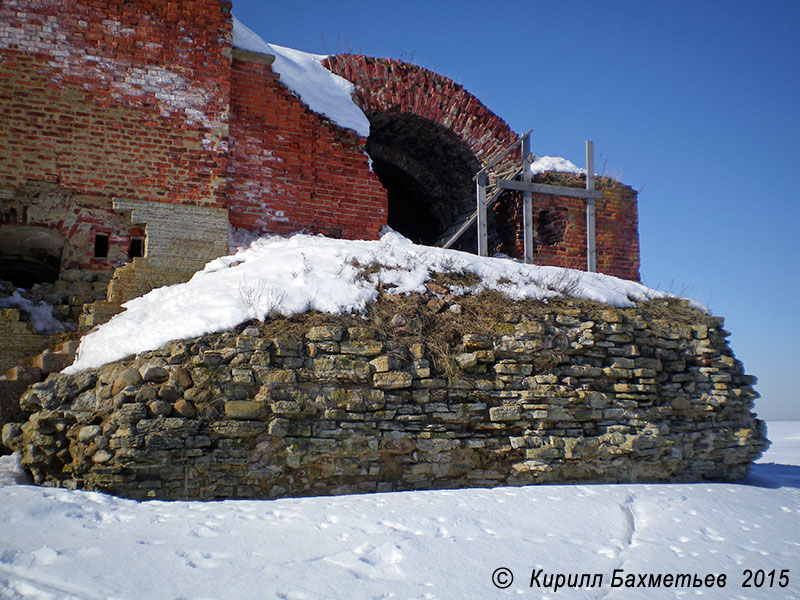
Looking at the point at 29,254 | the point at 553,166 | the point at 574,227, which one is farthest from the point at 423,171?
the point at 29,254

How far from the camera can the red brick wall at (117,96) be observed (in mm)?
7008

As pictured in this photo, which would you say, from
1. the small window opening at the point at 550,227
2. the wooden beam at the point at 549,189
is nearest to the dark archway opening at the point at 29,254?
the wooden beam at the point at 549,189

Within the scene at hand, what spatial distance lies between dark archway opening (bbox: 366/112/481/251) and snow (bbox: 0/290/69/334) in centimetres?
533

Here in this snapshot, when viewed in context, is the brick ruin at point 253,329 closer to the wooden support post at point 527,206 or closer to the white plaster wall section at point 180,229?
the white plaster wall section at point 180,229

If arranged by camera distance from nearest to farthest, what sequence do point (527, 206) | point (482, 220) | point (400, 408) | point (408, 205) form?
point (400, 408), point (482, 220), point (527, 206), point (408, 205)

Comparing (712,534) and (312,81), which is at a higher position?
(312,81)

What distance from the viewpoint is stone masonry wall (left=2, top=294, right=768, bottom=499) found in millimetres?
4977

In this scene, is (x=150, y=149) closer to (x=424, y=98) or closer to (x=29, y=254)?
(x=29, y=254)

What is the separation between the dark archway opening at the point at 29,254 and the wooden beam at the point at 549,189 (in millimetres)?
6046

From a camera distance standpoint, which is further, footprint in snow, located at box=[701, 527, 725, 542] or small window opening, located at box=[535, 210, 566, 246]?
small window opening, located at box=[535, 210, 566, 246]

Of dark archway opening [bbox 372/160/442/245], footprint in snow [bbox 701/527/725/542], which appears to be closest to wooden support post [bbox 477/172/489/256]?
dark archway opening [bbox 372/160/442/245]

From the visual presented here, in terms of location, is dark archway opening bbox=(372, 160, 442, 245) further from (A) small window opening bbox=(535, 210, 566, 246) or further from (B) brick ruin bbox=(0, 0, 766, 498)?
(A) small window opening bbox=(535, 210, 566, 246)

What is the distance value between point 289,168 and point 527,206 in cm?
359

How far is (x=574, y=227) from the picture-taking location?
10.3 metres
